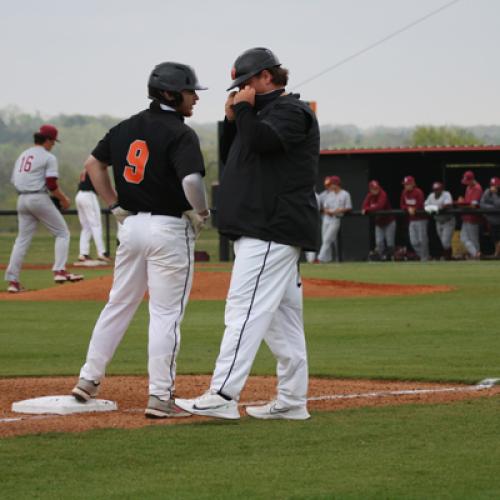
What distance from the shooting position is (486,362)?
404 inches

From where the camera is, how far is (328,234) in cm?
2975

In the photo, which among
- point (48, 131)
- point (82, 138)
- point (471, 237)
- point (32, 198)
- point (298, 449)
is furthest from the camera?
point (82, 138)

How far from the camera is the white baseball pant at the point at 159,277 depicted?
7.34 metres

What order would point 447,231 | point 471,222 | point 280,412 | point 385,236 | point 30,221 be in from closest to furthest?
point 280,412, point 30,221, point 471,222, point 447,231, point 385,236

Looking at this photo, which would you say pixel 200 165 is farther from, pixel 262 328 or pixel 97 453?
pixel 97 453

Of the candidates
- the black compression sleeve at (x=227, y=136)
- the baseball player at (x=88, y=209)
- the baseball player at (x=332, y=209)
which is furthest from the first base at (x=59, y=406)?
the baseball player at (x=332, y=209)

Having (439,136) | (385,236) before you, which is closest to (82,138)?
(439,136)

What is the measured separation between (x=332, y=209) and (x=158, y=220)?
22.4 m

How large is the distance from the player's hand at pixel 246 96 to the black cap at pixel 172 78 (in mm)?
557

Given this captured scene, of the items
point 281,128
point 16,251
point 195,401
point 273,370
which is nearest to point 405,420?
point 195,401

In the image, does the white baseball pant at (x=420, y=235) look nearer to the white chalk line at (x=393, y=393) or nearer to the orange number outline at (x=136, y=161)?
the white chalk line at (x=393, y=393)

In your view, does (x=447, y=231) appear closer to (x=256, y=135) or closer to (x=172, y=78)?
(x=172, y=78)

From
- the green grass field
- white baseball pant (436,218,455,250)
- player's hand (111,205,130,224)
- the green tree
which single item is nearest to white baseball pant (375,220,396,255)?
white baseball pant (436,218,455,250)

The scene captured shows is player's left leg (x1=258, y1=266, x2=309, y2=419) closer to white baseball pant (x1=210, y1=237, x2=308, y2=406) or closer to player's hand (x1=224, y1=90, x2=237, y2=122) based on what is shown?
white baseball pant (x1=210, y1=237, x2=308, y2=406)
